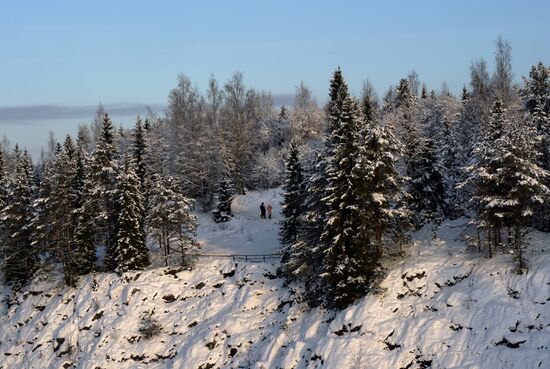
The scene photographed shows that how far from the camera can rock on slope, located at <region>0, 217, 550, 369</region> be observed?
24234 millimetres

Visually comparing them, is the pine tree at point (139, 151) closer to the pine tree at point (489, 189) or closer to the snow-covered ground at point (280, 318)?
the snow-covered ground at point (280, 318)

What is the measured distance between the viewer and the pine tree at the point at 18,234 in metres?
45.8

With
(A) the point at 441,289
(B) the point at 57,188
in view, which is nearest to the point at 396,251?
(A) the point at 441,289

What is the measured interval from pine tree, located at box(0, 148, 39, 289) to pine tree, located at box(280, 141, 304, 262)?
79.2 ft

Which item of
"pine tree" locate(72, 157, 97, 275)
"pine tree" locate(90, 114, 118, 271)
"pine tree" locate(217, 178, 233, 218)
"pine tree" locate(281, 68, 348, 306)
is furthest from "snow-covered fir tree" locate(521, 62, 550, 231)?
"pine tree" locate(72, 157, 97, 275)

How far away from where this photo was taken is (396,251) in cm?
3316

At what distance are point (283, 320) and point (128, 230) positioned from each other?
51.7 feet

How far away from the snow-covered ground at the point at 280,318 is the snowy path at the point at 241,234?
327 millimetres

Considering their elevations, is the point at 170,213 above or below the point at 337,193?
below

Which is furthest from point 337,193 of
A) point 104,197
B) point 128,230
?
point 104,197

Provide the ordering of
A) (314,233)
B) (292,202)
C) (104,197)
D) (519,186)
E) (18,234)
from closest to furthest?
(519,186) → (314,233) → (292,202) → (104,197) → (18,234)

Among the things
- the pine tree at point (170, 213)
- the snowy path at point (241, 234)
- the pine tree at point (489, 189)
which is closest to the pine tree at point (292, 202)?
the snowy path at point (241, 234)

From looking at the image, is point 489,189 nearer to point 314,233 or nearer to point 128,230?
point 314,233

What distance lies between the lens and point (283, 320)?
32.4m
